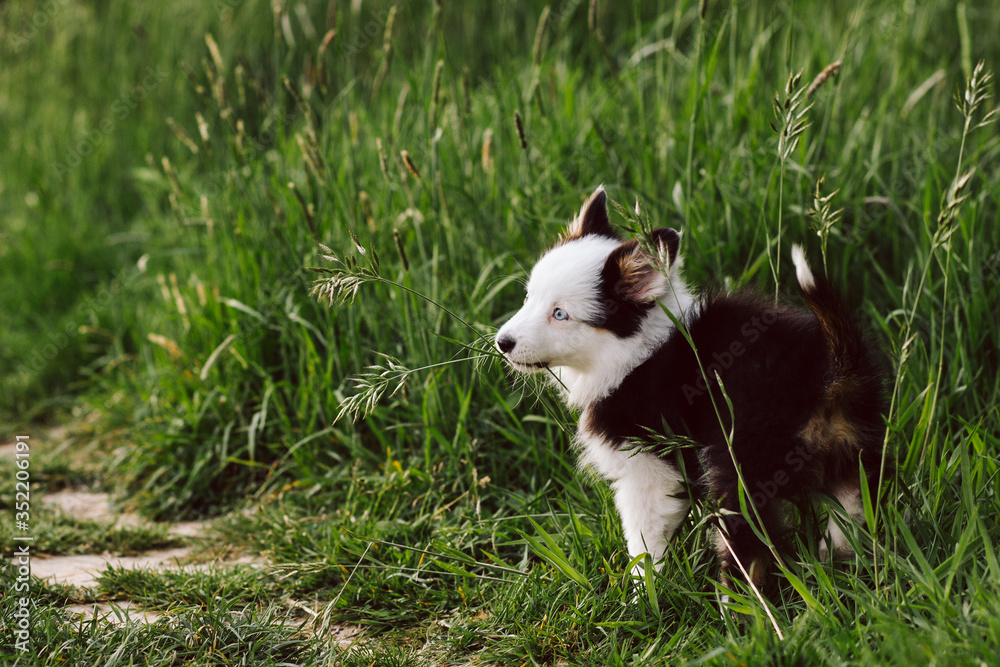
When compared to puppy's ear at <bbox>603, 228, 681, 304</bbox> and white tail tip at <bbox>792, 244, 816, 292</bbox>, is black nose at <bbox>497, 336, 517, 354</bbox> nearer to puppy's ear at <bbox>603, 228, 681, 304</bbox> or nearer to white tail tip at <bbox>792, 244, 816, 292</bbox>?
puppy's ear at <bbox>603, 228, 681, 304</bbox>

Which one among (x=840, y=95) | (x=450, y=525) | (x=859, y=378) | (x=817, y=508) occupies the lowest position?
(x=450, y=525)

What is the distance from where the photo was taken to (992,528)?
2039 millimetres

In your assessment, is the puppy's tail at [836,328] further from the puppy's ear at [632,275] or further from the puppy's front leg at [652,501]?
the puppy's front leg at [652,501]

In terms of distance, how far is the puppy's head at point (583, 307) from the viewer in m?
2.21

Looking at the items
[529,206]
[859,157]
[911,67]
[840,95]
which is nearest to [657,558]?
[529,206]

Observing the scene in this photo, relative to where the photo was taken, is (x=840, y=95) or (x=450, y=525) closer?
(x=450, y=525)

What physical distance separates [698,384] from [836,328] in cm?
40

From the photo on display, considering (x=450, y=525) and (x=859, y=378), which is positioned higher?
(x=859, y=378)

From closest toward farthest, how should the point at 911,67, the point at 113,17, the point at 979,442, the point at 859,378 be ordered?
the point at 859,378, the point at 979,442, the point at 911,67, the point at 113,17

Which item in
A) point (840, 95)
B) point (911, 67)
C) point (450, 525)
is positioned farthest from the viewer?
point (911, 67)

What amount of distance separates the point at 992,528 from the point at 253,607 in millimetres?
2166

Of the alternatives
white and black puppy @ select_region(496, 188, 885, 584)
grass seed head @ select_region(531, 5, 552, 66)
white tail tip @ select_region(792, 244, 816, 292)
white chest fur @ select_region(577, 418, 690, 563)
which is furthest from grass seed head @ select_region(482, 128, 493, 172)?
white tail tip @ select_region(792, 244, 816, 292)

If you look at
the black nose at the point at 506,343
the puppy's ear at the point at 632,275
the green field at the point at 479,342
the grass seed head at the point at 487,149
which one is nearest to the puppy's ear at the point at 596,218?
the green field at the point at 479,342

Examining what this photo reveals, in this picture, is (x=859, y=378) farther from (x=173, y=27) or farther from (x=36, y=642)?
(x=173, y=27)
